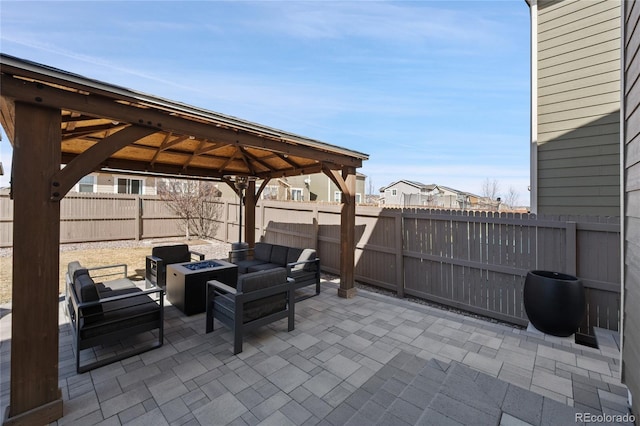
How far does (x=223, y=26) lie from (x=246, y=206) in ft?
15.3

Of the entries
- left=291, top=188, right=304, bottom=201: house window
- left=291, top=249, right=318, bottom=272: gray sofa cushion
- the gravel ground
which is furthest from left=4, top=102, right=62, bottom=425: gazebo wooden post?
left=291, top=188, right=304, bottom=201: house window

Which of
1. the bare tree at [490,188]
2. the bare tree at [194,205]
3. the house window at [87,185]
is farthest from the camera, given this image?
the bare tree at [490,188]

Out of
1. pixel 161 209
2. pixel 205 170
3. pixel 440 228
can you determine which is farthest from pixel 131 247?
pixel 440 228

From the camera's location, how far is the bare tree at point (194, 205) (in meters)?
12.3

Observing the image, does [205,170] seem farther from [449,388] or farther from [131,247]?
[449,388]

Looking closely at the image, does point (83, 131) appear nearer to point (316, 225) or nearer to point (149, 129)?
point (149, 129)

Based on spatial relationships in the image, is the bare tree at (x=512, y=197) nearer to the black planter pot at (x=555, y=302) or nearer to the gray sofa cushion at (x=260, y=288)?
the black planter pot at (x=555, y=302)

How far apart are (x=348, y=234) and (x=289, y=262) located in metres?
1.43

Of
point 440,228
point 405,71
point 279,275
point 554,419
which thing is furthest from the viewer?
point 405,71

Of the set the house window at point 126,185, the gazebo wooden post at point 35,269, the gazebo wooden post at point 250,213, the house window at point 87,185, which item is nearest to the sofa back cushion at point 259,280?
the gazebo wooden post at point 35,269

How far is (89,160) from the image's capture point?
8.32ft

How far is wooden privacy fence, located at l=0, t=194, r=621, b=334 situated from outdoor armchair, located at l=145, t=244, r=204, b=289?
3091 millimetres

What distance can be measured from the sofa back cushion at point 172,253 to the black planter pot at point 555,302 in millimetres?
6350

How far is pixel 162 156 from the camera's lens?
6105mm
